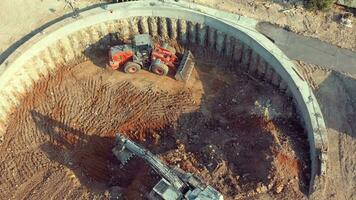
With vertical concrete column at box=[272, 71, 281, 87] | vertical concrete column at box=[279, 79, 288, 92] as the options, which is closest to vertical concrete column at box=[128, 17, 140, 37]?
vertical concrete column at box=[272, 71, 281, 87]

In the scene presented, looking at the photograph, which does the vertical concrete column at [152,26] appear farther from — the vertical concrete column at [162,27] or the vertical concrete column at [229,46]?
the vertical concrete column at [229,46]

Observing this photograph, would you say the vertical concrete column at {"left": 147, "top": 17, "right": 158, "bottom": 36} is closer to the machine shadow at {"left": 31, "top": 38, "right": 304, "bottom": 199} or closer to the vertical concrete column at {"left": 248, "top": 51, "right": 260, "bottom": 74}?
the machine shadow at {"left": 31, "top": 38, "right": 304, "bottom": 199}

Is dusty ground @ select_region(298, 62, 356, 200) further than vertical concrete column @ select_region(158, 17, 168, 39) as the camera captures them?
No

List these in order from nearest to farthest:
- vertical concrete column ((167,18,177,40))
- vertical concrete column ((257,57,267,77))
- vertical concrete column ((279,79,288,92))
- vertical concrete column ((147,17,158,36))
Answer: vertical concrete column ((279,79,288,92)) < vertical concrete column ((257,57,267,77)) < vertical concrete column ((167,18,177,40)) < vertical concrete column ((147,17,158,36))

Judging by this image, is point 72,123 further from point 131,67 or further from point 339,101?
point 339,101

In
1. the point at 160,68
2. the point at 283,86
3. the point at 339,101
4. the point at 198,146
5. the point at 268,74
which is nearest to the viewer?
the point at 339,101

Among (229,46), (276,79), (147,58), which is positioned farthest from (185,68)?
(276,79)

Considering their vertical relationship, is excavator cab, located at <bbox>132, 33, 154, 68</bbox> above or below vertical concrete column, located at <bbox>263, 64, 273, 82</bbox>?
above

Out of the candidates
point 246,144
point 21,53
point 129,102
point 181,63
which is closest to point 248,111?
point 246,144
